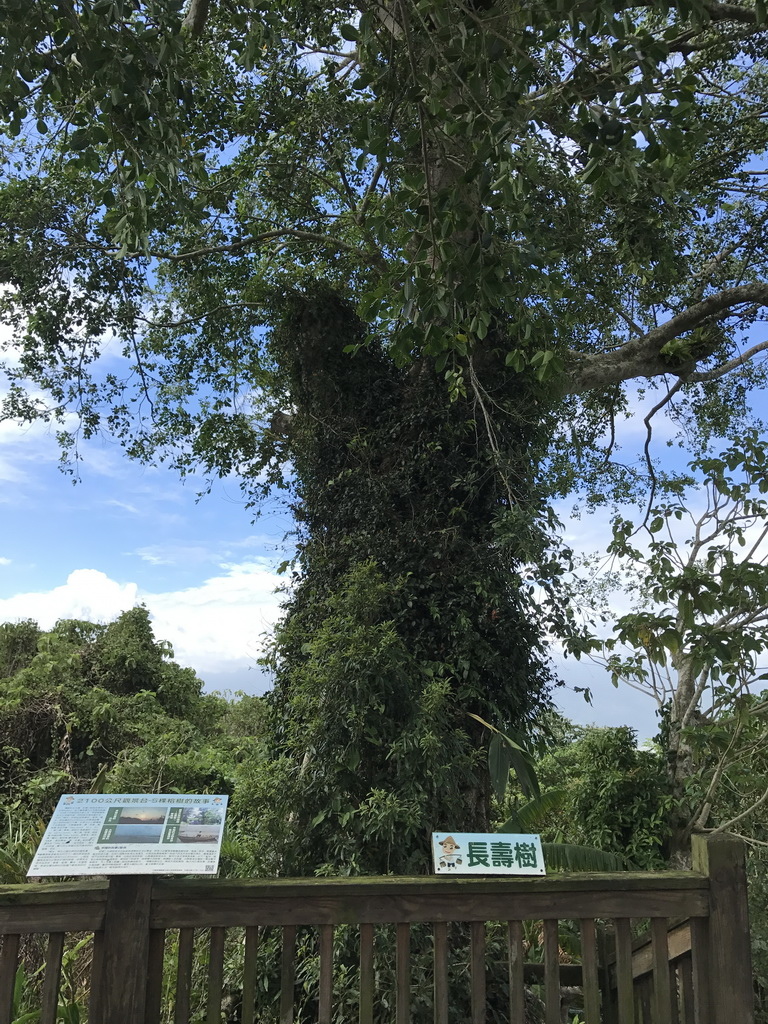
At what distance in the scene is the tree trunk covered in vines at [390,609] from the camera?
3818 millimetres

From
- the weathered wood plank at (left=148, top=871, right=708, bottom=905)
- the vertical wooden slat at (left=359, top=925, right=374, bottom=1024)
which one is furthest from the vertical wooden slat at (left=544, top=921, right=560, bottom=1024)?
the vertical wooden slat at (left=359, top=925, right=374, bottom=1024)

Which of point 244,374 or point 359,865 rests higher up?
point 244,374

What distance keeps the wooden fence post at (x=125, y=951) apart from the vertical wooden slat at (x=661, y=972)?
1.82 m

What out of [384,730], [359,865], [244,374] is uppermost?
[244,374]

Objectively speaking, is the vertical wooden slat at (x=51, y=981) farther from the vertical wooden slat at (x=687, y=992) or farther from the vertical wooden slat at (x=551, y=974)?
the vertical wooden slat at (x=687, y=992)

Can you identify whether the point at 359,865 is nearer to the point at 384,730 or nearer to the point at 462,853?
the point at 384,730

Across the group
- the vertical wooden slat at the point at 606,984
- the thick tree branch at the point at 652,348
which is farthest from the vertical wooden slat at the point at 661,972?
the thick tree branch at the point at 652,348

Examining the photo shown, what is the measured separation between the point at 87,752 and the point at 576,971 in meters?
5.52

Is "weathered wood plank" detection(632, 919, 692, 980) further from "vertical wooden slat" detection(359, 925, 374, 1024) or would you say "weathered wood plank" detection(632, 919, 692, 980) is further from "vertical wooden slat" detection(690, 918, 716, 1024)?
"vertical wooden slat" detection(359, 925, 374, 1024)

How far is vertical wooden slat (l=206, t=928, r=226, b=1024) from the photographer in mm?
2566

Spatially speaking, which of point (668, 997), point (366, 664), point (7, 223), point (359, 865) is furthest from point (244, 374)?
point (668, 997)

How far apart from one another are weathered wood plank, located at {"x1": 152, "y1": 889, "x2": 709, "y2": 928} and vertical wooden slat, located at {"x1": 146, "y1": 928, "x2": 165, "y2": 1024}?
58 mm

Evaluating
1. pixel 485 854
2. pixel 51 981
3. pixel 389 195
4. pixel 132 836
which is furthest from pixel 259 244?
pixel 51 981

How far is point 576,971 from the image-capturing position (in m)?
4.01
